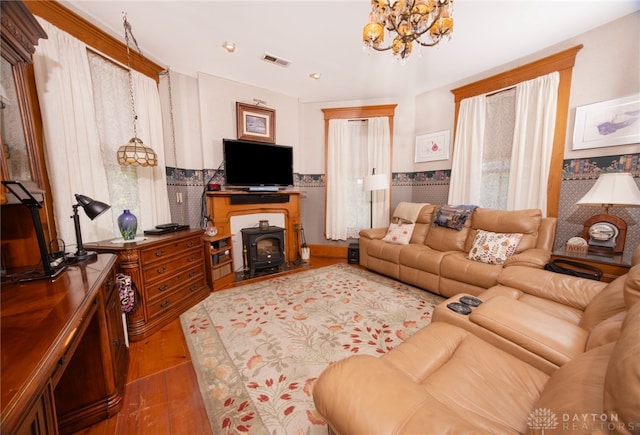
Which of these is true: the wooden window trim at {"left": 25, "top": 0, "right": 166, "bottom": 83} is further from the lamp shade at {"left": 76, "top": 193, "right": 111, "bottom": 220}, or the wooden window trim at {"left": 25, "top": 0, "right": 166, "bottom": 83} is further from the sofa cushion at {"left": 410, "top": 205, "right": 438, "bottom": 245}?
the sofa cushion at {"left": 410, "top": 205, "right": 438, "bottom": 245}

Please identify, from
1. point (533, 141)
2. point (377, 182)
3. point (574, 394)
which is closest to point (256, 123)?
point (377, 182)

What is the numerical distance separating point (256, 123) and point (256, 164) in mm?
669

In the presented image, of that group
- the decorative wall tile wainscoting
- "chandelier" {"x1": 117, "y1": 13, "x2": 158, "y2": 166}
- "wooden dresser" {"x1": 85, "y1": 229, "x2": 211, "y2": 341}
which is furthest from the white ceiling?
"wooden dresser" {"x1": 85, "y1": 229, "x2": 211, "y2": 341}

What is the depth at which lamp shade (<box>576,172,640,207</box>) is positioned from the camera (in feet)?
6.20

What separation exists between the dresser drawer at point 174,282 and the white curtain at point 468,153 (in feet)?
11.7

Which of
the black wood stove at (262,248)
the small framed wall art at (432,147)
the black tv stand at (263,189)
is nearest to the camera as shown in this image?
the black wood stove at (262,248)

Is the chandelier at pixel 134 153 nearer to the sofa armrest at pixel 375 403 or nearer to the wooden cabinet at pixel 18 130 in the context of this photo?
the wooden cabinet at pixel 18 130

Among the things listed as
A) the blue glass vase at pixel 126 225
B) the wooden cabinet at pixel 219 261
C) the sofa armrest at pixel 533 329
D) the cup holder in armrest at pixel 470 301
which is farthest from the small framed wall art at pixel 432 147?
the blue glass vase at pixel 126 225

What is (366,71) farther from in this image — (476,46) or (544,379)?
(544,379)

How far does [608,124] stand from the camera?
231 centimetres

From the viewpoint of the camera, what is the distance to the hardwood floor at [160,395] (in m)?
1.27

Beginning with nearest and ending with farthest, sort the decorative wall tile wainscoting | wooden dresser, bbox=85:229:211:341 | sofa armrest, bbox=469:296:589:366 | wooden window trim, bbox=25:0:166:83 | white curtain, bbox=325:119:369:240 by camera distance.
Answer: sofa armrest, bbox=469:296:589:366
wooden window trim, bbox=25:0:166:83
wooden dresser, bbox=85:229:211:341
the decorative wall tile wainscoting
white curtain, bbox=325:119:369:240

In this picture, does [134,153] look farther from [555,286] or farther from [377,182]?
[555,286]

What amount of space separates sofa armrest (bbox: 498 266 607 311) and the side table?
528 mm
